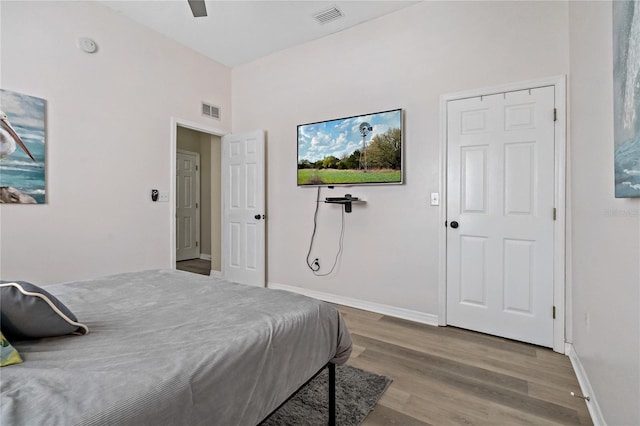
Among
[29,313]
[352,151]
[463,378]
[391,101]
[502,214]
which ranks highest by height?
[391,101]

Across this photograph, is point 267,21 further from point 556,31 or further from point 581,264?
point 581,264

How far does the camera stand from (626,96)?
1.12 meters

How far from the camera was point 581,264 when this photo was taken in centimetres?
196

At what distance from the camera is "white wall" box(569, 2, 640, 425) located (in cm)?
115

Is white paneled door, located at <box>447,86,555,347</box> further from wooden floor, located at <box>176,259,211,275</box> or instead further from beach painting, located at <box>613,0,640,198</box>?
wooden floor, located at <box>176,259,211,275</box>

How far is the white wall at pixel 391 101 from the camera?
2518 mm

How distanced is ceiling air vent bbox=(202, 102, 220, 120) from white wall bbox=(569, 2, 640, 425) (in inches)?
146

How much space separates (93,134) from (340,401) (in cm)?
314

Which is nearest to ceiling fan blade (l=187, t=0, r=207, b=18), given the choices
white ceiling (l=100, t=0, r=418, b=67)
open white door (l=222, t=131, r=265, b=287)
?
white ceiling (l=100, t=0, r=418, b=67)

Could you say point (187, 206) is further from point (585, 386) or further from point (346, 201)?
point (585, 386)

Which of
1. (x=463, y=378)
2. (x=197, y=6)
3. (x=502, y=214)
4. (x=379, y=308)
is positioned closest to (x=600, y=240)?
(x=502, y=214)

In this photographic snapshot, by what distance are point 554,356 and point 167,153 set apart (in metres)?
4.09

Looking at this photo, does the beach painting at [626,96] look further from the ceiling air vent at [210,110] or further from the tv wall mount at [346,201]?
the ceiling air vent at [210,110]

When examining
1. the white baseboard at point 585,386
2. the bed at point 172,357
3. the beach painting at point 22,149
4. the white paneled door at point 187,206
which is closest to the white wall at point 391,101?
the white baseboard at point 585,386
